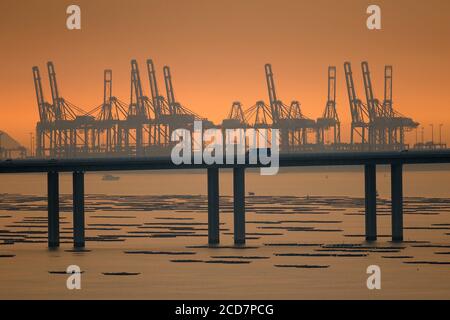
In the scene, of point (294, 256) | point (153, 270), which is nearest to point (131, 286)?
point (153, 270)

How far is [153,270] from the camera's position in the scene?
5381 cm

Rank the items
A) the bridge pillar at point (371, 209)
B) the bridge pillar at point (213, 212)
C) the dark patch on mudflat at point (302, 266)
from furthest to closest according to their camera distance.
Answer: the bridge pillar at point (371, 209) < the bridge pillar at point (213, 212) < the dark patch on mudflat at point (302, 266)

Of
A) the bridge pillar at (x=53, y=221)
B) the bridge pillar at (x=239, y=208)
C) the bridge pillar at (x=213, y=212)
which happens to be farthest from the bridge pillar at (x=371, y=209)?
the bridge pillar at (x=53, y=221)

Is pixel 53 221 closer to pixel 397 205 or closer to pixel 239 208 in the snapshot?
pixel 239 208

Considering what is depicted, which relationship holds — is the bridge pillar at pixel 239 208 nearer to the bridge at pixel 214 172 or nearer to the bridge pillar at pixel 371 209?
the bridge at pixel 214 172

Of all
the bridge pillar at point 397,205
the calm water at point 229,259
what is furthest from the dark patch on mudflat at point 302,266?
the bridge pillar at point 397,205

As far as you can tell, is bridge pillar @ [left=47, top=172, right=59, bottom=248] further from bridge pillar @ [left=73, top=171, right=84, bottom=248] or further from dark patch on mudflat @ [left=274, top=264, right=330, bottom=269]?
dark patch on mudflat @ [left=274, top=264, right=330, bottom=269]

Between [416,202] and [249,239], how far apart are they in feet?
186

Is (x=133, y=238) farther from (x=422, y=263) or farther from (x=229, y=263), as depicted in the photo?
(x=422, y=263)

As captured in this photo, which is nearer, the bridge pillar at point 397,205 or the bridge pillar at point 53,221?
the bridge pillar at point 53,221

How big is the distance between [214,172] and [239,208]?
→ 2.46 m

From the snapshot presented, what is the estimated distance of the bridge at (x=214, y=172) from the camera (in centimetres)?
6734

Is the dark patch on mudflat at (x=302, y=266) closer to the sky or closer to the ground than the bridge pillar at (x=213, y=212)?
closer to the ground

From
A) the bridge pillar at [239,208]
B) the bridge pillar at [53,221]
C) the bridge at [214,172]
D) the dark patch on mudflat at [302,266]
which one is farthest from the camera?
the bridge pillar at [239,208]
